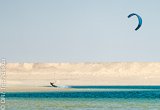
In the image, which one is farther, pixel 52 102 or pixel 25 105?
Answer: pixel 52 102

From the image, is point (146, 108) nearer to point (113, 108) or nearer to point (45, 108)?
point (113, 108)

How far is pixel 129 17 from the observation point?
270 feet

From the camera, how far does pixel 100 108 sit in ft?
306

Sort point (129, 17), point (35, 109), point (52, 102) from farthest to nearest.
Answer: point (52, 102) → point (35, 109) → point (129, 17)

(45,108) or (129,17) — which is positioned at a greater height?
(129,17)

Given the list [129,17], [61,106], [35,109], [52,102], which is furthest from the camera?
[52,102]

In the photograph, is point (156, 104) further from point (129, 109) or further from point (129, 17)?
point (129, 17)

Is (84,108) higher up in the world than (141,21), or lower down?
lower down

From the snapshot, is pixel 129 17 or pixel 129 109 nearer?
pixel 129 17

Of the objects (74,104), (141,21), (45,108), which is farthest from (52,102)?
(141,21)

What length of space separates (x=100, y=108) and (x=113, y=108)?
165 centimetres

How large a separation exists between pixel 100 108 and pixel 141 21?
12.9m

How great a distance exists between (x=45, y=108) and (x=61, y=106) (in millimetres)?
4547

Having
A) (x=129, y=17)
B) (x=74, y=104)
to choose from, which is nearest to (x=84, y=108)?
(x=74, y=104)
